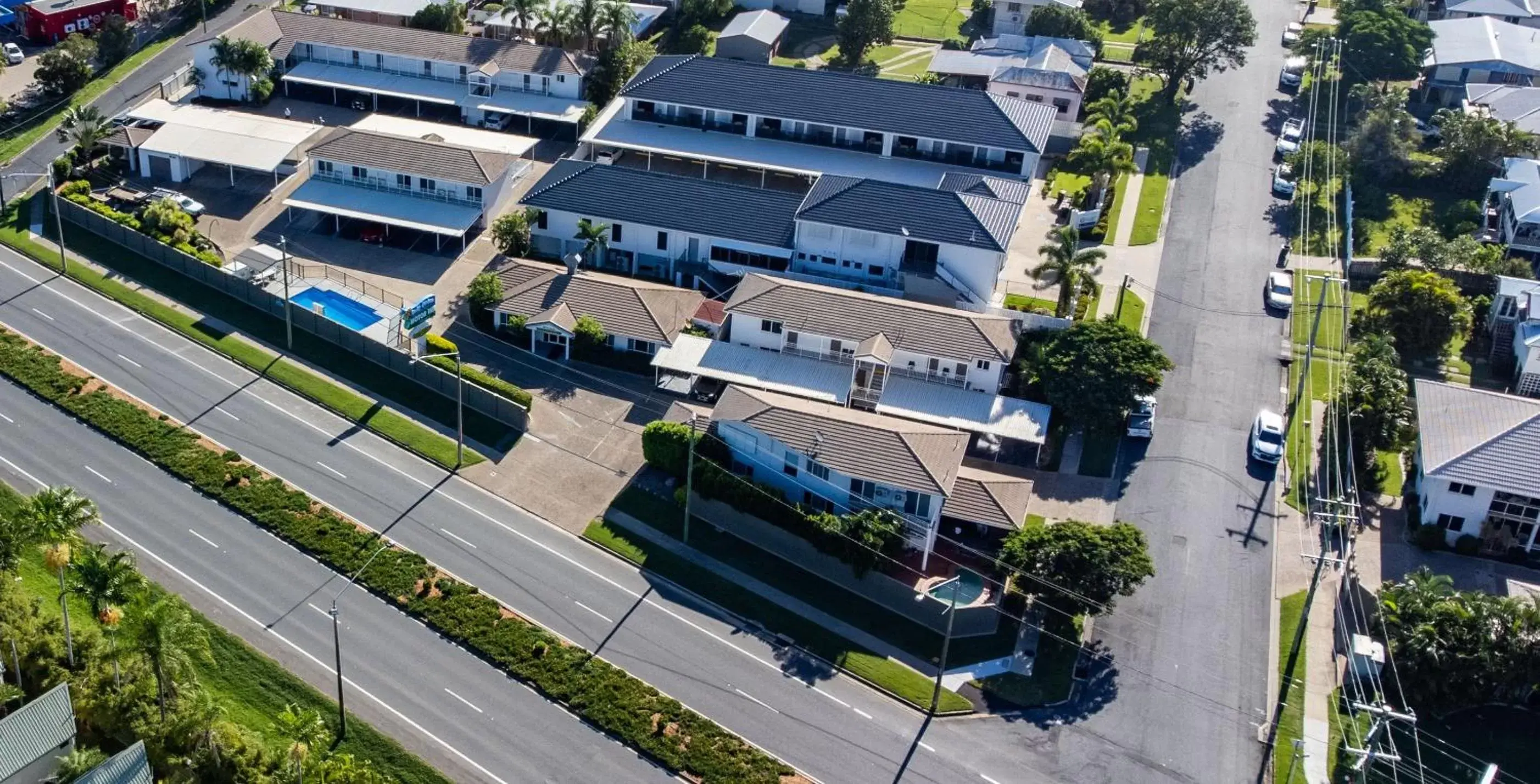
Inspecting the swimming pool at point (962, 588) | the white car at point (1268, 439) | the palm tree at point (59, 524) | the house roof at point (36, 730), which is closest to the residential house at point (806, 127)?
the white car at point (1268, 439)

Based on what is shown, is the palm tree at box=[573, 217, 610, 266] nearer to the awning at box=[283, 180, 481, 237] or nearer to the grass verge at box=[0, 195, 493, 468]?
the awning at box=[283, 180, 481, 237]

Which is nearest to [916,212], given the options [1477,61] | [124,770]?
[124,770]

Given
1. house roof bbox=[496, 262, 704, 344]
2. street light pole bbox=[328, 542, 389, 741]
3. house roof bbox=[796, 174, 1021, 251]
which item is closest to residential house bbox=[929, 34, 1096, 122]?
house roof bbox=[796, 174, 1021, 251]

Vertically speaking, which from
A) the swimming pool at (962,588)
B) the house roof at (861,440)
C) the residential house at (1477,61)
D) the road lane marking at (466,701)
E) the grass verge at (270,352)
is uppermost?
the residential house at (1477,61)

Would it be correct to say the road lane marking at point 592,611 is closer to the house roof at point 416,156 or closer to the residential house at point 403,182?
the residential house at point 403,182

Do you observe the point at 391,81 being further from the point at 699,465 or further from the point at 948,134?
the point at 699,465
